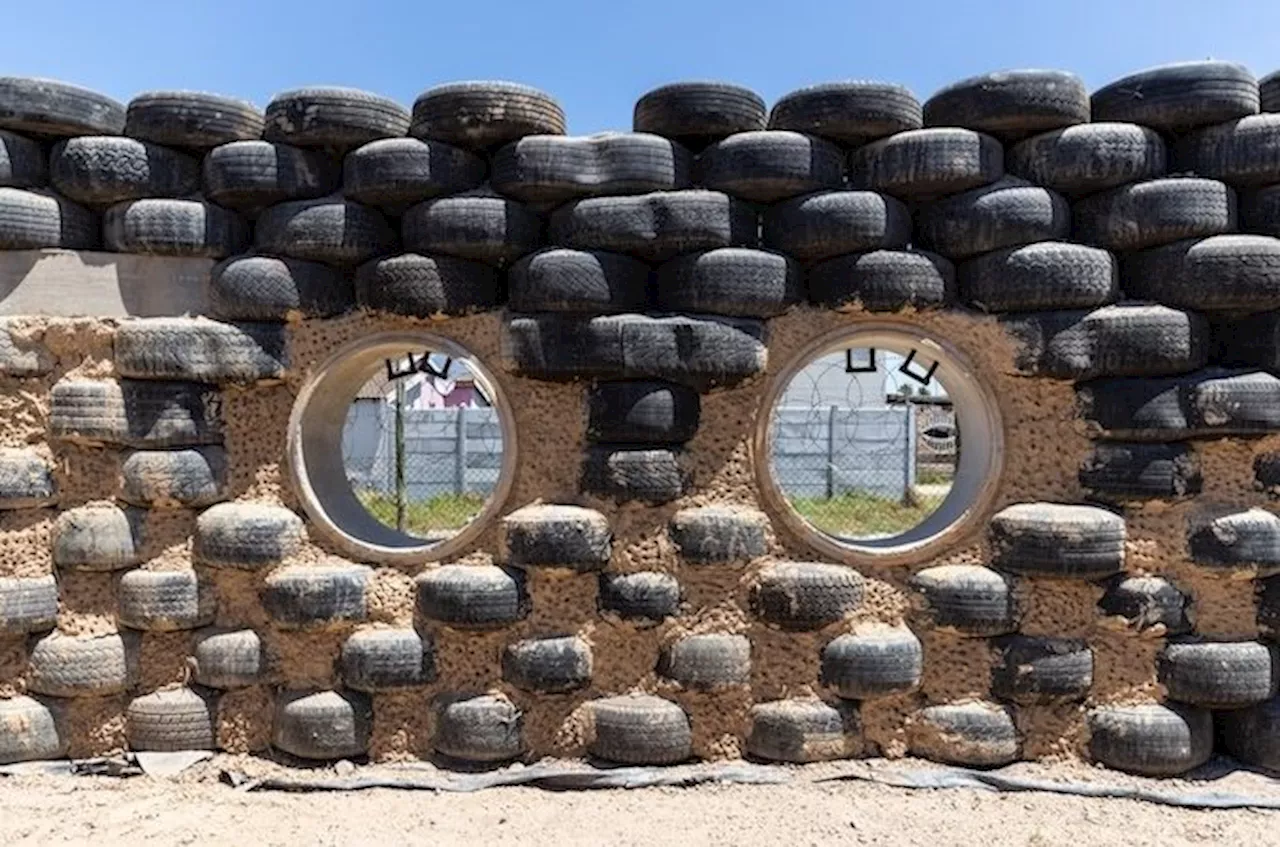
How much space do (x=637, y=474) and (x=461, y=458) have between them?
389 inches

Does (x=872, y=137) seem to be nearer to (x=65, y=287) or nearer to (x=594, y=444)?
(x=594, y=444)

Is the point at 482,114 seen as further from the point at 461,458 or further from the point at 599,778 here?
the point at 461,458

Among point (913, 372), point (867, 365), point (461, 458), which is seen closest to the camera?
point (913, 372)

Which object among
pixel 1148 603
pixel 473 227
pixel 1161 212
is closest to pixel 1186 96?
pixel 1161 212

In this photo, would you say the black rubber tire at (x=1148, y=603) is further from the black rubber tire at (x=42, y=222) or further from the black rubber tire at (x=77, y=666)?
the black rubber tire at (x=42, y=222)

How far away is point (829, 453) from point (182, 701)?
11351 millimetres

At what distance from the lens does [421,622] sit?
3.70m

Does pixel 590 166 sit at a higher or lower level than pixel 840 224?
higher

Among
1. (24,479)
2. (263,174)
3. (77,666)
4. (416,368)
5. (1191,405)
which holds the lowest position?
(77,666)

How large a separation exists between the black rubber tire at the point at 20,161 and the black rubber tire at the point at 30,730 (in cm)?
226

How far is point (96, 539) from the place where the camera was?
3629mm

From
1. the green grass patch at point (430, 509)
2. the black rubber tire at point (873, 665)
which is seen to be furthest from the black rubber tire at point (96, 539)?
the green grass patch at point (430, 509)

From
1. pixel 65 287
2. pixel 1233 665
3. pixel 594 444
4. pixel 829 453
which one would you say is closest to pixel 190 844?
pixel 594 444

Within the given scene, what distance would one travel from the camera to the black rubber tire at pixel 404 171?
11.7 feet
